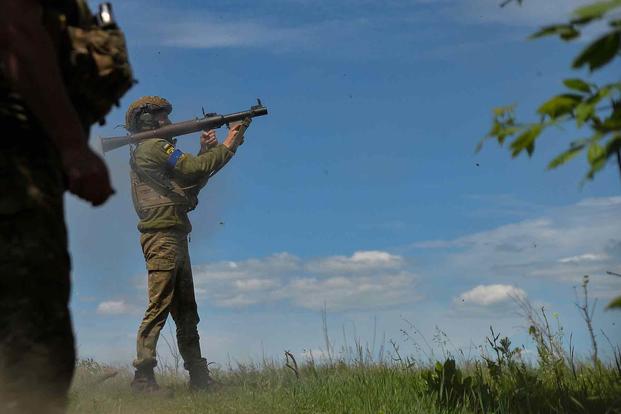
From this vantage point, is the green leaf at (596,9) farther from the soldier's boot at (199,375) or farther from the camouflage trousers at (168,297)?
the soldier's boot at (199,375)

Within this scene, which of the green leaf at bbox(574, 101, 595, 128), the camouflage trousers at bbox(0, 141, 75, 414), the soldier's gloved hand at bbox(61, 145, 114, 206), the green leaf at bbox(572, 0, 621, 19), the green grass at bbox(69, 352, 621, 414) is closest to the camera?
the green leaf at bbox(572, 0, 621, 19)

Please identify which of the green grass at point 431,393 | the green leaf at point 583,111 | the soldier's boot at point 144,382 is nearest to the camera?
the green leaf at point 583,111

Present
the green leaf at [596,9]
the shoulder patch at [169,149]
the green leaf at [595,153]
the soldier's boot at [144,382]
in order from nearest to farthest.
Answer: the green leaf at [596,9] < the green leaf at [595,153] < the soldier's boot at [144,382] < the shoulder patch at [169,149]

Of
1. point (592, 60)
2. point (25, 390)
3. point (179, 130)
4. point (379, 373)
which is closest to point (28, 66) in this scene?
point (25, 390)

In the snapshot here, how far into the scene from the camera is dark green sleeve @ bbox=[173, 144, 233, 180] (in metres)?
7.88

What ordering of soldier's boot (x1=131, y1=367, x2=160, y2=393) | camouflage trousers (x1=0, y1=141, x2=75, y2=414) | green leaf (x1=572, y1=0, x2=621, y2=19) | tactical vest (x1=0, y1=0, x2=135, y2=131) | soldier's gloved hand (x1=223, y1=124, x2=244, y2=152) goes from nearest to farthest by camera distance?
green leaf (x1=572, y1=0, x2=621, y2=19) → camouflage trousers (x1=0, y1=141, x2=75, y2=414) → tactical vest (x1=0, y1=0, x2=135, y2=131) → soldier's boot (x1=131, y1=367, x2=160, y2=393) → soldier's gloved hand (x1=223, y1=124, x2=244, y2=152)

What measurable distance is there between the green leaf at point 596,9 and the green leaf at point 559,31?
205 mm

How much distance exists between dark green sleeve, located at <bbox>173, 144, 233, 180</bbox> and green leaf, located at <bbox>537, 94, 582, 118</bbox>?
6.31m

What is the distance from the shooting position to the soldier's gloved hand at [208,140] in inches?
337

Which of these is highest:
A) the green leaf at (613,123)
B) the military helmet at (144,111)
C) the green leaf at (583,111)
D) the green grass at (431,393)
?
the military helmet at (144,111)

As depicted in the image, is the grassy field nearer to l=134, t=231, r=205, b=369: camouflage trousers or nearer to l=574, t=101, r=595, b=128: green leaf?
l=134, t=231, r=205, b=369: camouflage trousers

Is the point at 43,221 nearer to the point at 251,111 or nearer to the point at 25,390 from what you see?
the point at 25,390

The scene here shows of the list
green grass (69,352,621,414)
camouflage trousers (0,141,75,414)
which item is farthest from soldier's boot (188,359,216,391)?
camouflage trousers (0,141,75,414)

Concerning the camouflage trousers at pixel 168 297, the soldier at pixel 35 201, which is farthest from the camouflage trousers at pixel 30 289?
the camouflage trousers at pixel 168 297
